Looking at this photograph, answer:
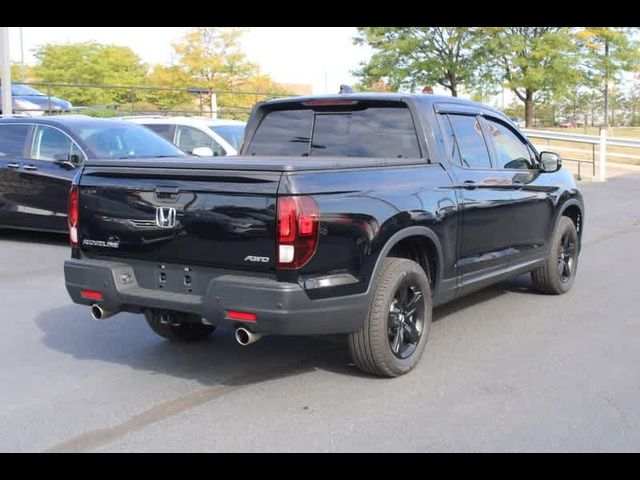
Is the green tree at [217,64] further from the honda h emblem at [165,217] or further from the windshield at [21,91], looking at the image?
the honda h emblem at [165,217]

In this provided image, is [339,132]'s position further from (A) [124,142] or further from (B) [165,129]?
(B) [165,129]

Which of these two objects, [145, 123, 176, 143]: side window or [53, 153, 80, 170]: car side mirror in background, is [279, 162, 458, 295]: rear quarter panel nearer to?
[53, 153, 80, 170]: car side mirror in background

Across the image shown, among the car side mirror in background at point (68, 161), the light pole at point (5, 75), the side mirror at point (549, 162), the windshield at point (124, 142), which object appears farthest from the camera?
the light pole at point (5, 75)

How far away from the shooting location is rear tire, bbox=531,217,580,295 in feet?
23.6

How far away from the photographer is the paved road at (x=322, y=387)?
4.01 m

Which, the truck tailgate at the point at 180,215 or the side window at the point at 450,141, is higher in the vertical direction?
the side window at the point at 450,141

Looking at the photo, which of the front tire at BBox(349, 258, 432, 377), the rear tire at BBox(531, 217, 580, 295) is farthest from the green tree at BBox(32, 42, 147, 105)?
the front tire at BBox(349, 258, 432, 377)

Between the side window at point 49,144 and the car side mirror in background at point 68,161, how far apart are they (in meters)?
0.03

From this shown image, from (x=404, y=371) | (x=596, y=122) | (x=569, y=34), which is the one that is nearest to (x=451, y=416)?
(x=404, y=371)

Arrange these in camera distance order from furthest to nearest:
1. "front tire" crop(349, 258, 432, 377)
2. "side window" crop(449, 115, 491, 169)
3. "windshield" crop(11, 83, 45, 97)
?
"windshield" crop(11, 83, 45, 97), "side window" crop(449, 115, 491, 169), "front tire" crop(349, 258, 432, 377)

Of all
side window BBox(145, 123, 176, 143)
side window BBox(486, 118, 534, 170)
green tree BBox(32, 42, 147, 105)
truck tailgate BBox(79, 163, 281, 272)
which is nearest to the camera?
truck tailgate BBox(79, 163, 281, 272)

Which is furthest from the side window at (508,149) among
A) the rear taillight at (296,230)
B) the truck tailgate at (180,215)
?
the truck tailgate at (180,215)

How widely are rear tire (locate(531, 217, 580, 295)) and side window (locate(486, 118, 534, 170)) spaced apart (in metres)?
0.83

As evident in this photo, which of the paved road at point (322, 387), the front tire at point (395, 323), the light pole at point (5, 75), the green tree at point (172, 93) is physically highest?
the green tree at point (172, 93)
